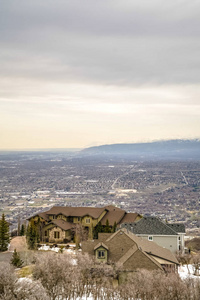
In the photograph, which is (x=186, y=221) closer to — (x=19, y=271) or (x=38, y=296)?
(x=19, y=271)

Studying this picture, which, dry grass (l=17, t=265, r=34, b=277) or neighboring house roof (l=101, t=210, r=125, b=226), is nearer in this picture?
dry grass (l=17, t=265, r=34, b=277)

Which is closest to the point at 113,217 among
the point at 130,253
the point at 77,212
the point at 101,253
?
the point at 77,212

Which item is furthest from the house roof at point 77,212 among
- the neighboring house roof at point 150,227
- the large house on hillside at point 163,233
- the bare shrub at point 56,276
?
the bare shrub at point 56,276

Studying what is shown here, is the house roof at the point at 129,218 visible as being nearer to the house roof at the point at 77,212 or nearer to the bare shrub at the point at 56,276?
the house roof at the point at 77,212

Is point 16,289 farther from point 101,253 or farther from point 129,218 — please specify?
point 129,218

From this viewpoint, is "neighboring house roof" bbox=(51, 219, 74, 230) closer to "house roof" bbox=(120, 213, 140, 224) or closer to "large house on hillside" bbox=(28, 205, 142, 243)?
"large house on hillside" bbox=(28, 205, 142, 243)

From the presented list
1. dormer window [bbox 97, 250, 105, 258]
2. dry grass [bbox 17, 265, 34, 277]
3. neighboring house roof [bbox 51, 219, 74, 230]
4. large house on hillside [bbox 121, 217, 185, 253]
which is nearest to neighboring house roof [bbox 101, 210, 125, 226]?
neighboring house roof [bbox 51, 219, 74, 230]

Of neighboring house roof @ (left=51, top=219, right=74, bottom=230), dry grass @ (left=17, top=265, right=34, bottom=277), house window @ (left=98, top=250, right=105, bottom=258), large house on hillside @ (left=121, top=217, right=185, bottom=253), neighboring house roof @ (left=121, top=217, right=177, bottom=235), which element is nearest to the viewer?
dry grass @ (left=17, top=265, right=34, bottom=277)
